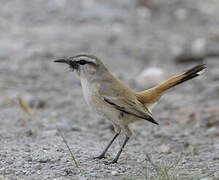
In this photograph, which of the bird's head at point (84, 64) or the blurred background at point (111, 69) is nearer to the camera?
the blurred background at point (111, 69)

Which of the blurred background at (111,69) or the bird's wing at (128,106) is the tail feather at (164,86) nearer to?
the bird's wing at (128,106)

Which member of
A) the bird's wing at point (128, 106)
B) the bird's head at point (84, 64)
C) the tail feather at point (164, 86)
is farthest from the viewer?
the tail feather at point (164, 86)

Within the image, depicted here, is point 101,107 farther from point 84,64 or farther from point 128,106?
point 84,64

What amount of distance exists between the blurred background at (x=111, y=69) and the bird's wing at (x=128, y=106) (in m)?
0.58

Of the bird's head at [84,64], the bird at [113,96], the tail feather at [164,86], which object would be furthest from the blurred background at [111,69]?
the bird's head at [84,64]

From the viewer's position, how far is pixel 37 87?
28.4ft

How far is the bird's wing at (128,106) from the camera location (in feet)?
17.5

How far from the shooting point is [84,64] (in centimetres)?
568

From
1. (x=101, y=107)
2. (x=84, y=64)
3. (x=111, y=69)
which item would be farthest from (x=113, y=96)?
(x=111, y=69)

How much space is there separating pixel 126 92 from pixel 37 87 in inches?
137

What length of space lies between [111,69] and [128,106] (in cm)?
444

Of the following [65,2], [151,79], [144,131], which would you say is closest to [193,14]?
[65,2]

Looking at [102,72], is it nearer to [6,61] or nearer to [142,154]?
[142,154]

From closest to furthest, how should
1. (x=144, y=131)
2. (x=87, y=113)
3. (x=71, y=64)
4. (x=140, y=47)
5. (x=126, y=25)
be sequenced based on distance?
(x=71, y=64), (x=144, y=131), (x=87, y=113), (x=140, y=47), (x=126, y=25)
